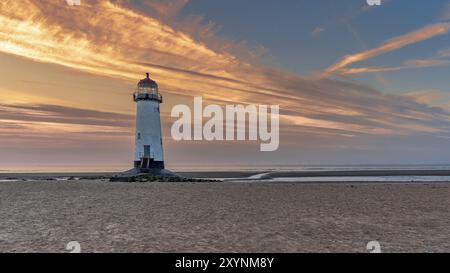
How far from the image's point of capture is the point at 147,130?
40.6 m

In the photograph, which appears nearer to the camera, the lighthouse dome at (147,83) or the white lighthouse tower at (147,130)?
the white lighthouse tower at (147,130)

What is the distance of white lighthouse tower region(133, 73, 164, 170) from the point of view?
132 ft

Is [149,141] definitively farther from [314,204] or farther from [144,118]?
[314,204]

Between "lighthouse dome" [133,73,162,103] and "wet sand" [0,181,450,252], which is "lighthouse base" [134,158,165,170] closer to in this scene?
"lighthouse dome" [133,73,162,103]

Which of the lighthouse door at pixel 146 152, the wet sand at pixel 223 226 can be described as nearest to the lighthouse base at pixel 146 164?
the lighthouse door at pixel 146 152

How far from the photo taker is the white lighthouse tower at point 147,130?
1587 inches

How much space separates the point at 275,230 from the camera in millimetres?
11281

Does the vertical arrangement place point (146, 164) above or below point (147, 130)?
below

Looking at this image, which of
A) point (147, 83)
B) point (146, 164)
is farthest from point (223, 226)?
point (147, 83)

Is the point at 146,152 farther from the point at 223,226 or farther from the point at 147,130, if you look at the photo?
the point at 223,226

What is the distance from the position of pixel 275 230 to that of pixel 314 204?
731cm

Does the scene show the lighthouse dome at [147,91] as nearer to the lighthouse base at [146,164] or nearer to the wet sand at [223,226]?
the lighthouse base at [146,164]

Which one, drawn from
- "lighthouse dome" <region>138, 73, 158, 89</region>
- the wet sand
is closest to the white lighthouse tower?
"lighthouse dome" <region>138, 73, 158, 89</region>

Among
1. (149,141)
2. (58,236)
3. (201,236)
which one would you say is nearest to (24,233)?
(58,236)
